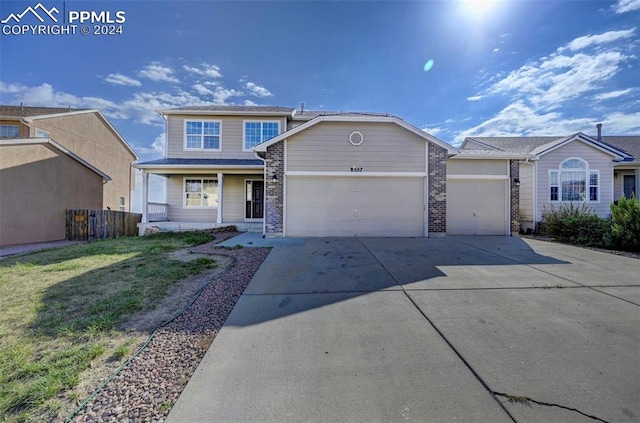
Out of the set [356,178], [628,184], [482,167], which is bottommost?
[356,178]

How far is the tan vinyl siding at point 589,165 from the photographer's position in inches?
531

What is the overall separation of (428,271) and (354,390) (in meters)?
3.99

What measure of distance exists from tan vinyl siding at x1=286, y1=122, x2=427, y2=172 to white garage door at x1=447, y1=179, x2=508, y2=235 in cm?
239

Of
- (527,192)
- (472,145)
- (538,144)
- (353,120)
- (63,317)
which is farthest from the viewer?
(472,145)

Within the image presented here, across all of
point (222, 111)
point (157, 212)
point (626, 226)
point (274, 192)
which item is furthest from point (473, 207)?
point (157, 212)

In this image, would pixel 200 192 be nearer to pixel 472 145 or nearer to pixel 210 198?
pixel 210 198

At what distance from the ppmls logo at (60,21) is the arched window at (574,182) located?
20332 millimetres

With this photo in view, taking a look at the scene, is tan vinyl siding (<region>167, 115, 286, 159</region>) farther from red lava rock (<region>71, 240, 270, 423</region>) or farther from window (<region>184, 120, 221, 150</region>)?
red lava rock (<region>71, 240, 270, 423</region>)

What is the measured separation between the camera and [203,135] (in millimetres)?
14438

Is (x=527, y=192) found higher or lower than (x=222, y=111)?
lower

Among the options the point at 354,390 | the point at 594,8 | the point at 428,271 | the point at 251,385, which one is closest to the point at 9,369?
the point at 251,385

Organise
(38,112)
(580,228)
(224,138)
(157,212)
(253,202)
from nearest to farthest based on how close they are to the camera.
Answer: (580,228), (157,212), (253,202), (224,138), (38,112)

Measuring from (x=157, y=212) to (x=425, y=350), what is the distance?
14575 mm

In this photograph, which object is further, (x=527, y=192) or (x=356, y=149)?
(x=527, y=192)
